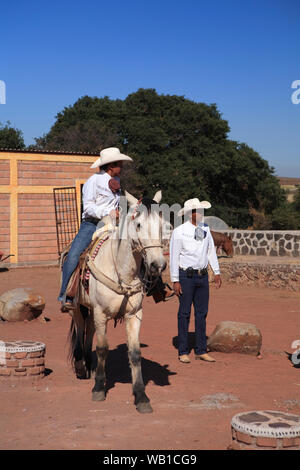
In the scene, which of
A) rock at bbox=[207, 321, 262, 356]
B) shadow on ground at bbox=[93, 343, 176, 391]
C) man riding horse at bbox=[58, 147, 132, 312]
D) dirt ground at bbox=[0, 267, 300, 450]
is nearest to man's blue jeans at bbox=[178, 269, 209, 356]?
dirt ground at bbox=[0, 267, 300, 450]

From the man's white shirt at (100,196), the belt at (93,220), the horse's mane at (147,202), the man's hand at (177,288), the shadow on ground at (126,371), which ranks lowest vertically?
the shadow on ground at (126,371)

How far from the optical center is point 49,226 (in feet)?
74.2

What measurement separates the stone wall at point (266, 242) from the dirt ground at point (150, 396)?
9896 mm

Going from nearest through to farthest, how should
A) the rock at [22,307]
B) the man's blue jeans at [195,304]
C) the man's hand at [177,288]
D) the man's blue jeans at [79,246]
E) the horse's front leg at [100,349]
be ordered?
the horse's front leg at [100,349] → the man's blue jeans at [79,246] → the man's hand at [177,288] → the man's blue jeans at [195,304] → the rock at [22,307]

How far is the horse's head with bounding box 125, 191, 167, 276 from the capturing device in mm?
5211

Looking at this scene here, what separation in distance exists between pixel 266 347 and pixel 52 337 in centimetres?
349

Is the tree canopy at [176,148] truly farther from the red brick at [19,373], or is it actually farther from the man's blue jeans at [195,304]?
the red brick at [19,373]

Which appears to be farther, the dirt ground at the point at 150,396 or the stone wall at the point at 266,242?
the stone wall at the point at 266,242

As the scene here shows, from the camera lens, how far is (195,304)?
832 cm

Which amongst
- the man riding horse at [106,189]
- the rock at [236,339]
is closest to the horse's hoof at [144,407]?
the man riding horse at [106,189]

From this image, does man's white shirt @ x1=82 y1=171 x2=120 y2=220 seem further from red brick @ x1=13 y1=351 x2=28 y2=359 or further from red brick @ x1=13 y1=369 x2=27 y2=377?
red brick @ x1=13 y1=369 x2=27 y2=377

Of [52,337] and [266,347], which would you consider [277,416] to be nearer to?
[266,347]

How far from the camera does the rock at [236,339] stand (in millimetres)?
8594
